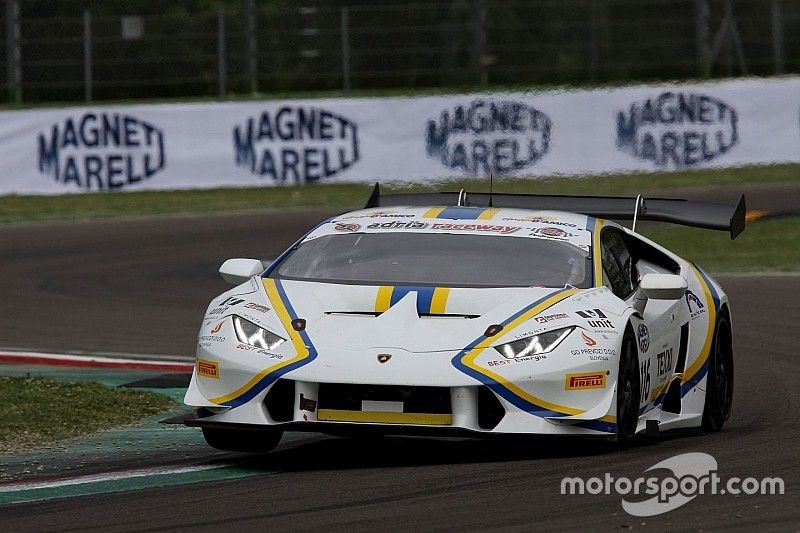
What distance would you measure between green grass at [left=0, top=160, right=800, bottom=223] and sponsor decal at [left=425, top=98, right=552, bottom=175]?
1.31 ft

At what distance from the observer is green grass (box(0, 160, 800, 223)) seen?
23406 mm

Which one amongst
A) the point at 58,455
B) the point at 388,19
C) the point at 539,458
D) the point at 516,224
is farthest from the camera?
the point at 388,19

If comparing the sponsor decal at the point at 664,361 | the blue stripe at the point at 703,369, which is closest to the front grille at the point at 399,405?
the sponsor decal at the point at 664,361

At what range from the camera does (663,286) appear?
7.86 metres

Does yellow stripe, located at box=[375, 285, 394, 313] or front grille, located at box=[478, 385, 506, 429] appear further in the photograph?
yellow stripe, located at box=[375, 285, 394, 313]

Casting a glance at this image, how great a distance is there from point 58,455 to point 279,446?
3.32ft

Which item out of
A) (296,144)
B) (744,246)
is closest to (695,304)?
(744,246)

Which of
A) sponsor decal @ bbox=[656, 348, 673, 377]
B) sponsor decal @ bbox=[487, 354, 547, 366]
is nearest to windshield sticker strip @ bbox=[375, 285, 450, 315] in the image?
sponsor decal @ bbox=[487, 354, 547, 366]

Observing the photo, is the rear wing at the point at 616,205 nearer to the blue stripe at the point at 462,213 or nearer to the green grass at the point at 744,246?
the blue stripe at the point at 462,213

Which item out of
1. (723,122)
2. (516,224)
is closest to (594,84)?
(723,122)

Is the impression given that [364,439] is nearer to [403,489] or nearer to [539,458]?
[539,458]

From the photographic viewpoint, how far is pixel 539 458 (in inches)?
283

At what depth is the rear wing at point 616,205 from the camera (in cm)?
920

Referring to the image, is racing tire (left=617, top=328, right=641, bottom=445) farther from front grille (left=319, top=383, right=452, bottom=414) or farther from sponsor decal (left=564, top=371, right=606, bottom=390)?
front grille (left=319, top=383, right=452, bottom=414)
